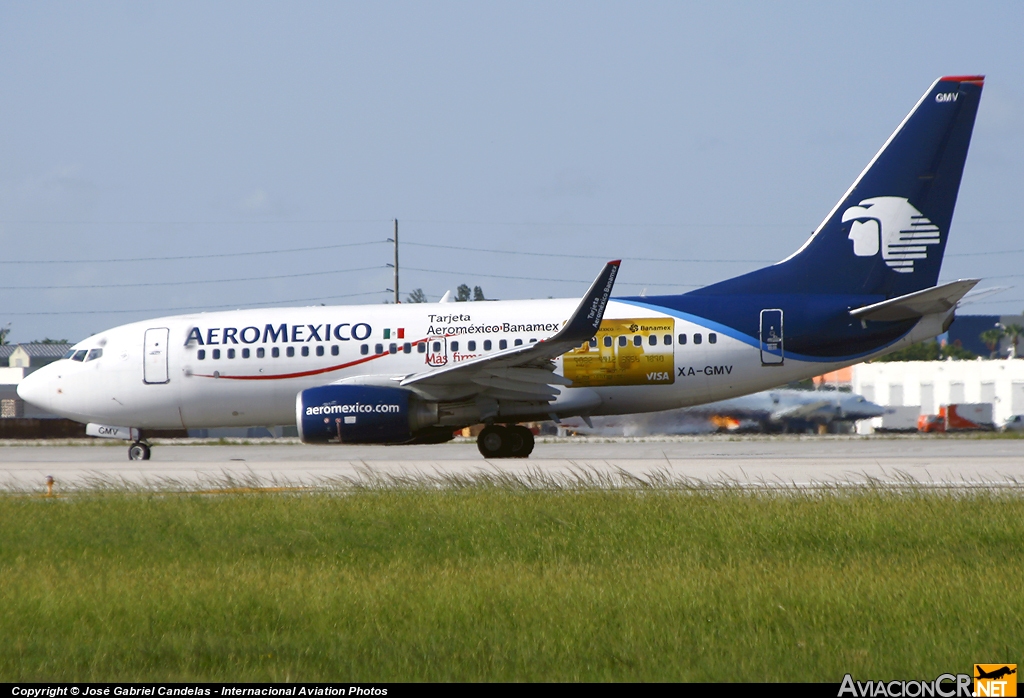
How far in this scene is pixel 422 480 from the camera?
14.7m

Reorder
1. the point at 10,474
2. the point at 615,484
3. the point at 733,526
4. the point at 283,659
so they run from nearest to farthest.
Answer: the point at 283,659 → the point at 733,526 → the point at 615,484 → the point at 10,474

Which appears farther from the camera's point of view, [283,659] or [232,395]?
[232,395]

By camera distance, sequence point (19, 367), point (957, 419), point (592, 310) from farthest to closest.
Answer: point (19, 367) < point (957, 419) < point (592, 310)

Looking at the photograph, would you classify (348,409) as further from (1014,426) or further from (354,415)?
(1014,426)

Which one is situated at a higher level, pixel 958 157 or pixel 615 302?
pixel 958 157

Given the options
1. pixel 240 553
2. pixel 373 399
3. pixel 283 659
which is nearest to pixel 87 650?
pixel 283 659

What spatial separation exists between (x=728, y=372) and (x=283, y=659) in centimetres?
1571

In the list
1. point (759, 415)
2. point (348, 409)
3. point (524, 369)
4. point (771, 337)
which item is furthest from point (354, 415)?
point (759, 415)

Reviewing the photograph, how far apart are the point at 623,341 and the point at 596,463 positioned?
8.33ft

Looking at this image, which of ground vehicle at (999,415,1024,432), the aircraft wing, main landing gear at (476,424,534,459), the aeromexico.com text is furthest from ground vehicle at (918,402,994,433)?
the aeromexico.com text

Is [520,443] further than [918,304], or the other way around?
[520,443]

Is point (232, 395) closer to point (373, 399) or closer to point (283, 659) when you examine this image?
point (373, 399)

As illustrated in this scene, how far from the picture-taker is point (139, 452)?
2302 cm

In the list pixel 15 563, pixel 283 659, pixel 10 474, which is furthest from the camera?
pixel 10 474
